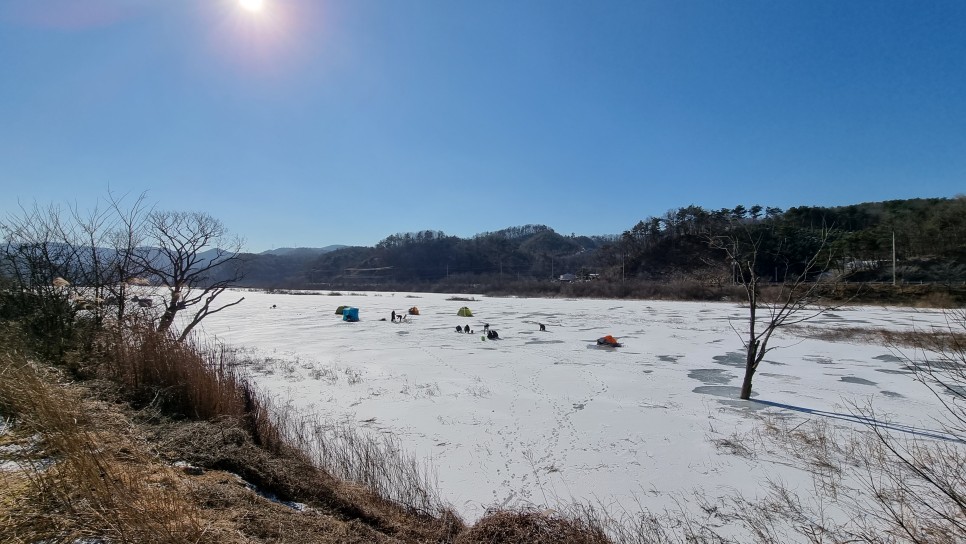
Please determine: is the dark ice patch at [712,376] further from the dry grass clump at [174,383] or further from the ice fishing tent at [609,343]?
the dry grass clump at [174,383]

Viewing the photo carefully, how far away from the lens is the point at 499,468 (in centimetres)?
582

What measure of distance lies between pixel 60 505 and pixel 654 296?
44.6m

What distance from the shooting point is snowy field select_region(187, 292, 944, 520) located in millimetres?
5492

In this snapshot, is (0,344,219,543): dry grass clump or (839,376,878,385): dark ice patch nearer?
(0,344,219,543): dry grass clump

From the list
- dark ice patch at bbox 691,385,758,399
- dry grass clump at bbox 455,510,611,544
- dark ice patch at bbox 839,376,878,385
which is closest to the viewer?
dry grass clump at bbox 455,510,611,544

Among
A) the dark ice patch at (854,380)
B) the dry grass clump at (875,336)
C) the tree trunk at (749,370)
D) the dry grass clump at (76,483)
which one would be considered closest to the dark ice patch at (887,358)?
the dry grass clump at (875,336)

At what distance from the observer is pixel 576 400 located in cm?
910

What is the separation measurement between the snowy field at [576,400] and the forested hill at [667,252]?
10.1 feet

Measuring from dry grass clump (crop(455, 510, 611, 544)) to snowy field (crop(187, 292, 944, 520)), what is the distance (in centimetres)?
73

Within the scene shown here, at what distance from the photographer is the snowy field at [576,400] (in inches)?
216

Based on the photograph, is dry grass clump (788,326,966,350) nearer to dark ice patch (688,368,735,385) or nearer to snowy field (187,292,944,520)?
snowy field (187,292,944,520)

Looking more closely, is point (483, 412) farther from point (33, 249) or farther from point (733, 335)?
point (733, 335)

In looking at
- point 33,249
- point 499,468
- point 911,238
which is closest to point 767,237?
point 911,238

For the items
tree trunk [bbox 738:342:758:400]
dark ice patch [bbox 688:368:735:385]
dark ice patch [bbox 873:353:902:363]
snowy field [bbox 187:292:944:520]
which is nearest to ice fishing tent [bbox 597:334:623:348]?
snowy field [bbox 187:292:944:520]
